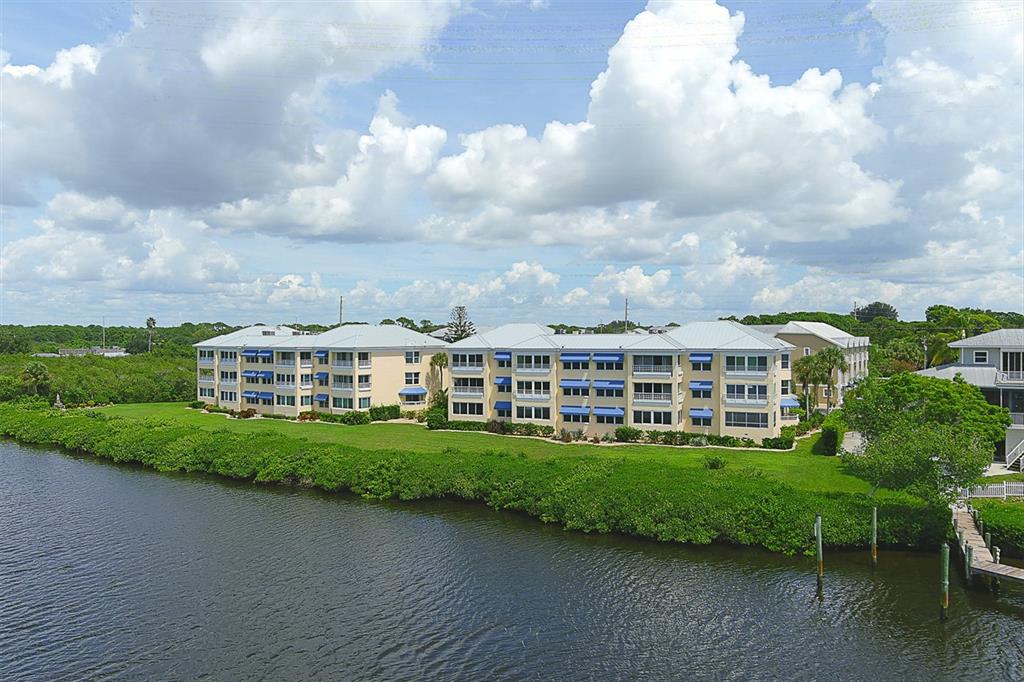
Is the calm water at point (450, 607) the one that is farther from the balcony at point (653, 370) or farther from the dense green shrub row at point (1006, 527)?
the balcony at point (653, 370)

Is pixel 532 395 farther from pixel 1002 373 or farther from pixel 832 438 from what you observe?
pixel 1002 373

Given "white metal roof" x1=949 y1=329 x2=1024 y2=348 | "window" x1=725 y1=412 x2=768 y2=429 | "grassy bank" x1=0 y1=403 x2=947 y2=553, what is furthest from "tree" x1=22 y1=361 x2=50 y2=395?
"white metal roof" x1=949 y1=329 x2=1024 y2=348

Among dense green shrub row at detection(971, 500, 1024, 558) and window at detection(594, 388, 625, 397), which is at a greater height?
window at detection(594, 388, 625, 397)

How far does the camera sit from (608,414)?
2456 inches

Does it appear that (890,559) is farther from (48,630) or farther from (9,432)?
(9,432)

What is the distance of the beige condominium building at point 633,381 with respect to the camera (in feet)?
192

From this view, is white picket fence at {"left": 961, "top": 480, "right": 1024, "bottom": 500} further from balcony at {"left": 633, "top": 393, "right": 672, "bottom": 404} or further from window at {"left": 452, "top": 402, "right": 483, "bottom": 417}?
window at {"left": 452, "top": 402, "right": 483, "bottom": 417}

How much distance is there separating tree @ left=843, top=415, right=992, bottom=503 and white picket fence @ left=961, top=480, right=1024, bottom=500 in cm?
294

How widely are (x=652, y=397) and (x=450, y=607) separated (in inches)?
1376

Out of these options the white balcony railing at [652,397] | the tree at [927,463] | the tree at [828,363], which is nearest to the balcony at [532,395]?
the white balcony railing at [652,397]

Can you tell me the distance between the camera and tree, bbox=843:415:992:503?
113 ft

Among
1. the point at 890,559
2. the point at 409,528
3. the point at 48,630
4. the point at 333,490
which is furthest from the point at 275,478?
the point at 890,559

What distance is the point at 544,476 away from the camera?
149 feet

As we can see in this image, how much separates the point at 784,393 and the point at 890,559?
1113 inches
